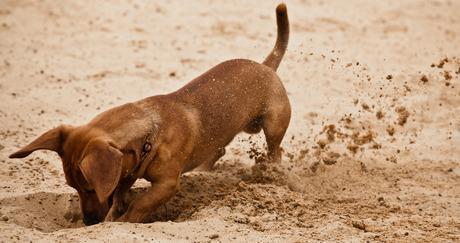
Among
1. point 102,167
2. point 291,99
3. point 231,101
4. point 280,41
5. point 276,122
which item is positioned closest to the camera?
point 102,167

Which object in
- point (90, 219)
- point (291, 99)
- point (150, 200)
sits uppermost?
point (291, 99)

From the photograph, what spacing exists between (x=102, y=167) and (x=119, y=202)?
1090 mm

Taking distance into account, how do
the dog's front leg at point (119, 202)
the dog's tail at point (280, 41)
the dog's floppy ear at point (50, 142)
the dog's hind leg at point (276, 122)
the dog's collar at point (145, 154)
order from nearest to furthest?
the dog's floppy ear at point (50, 142) < the dog's collar at point (145, 154) < the dog's front leg at point (119, 202) < the dog's hind leg at point (276, 122) < the dog's tail at point (280, 41)

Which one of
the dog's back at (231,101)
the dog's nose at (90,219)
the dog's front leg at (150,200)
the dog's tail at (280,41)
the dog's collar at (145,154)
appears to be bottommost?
the dog's nose at (90,219)

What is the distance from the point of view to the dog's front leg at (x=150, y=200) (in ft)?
16.7

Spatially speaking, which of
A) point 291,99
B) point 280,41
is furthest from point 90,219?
point 291,99

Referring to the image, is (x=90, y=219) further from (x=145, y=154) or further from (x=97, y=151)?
(x=97, y=151)

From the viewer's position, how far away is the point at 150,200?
5.09 m

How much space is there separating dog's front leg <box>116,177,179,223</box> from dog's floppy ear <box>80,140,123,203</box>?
0.71 meters

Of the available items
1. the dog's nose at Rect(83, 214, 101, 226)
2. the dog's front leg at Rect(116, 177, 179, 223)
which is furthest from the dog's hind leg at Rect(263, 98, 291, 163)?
the dog's nose at Rect(83, 214, 101, 226)

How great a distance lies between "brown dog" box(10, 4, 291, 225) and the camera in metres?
4.62

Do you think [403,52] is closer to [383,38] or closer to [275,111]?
[383,38]

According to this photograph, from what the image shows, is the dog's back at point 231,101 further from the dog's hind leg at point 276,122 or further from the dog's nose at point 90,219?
the dog's nose at point 90,219

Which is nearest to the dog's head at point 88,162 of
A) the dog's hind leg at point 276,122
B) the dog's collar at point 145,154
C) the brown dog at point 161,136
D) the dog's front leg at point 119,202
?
the brown dog at point 161,136
